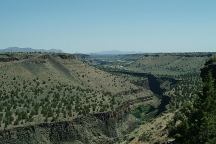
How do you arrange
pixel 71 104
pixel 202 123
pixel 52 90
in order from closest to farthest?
pixel 202 123
pixel 71 104
pixel 52 90

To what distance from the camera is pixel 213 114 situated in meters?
40.3

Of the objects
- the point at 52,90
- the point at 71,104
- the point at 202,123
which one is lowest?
the point at 71,104

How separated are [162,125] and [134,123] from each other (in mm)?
46504

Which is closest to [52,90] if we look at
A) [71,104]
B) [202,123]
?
[71,104]

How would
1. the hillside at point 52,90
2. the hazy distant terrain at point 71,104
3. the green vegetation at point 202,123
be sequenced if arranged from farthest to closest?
the hillside at point 52,90, the hazy distant terrain at point 71,104, the green vegetation at point 202,123

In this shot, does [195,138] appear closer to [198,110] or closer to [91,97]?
[198,110]

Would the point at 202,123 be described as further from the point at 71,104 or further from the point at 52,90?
the point at 52,90

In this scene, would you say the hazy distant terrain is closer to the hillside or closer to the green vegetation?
the hillside

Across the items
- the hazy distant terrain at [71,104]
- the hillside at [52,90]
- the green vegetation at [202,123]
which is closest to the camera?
the green vegetation at [202,123]

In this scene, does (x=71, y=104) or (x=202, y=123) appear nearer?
(x=202, y=123)

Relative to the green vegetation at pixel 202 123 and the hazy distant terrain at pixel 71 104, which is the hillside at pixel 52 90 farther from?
the green vegetation at pixel 202 123

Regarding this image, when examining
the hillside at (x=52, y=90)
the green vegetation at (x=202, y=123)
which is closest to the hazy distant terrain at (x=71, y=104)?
the hillside at (x=52, y=90)

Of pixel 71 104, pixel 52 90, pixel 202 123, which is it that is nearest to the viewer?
pixel 202 123

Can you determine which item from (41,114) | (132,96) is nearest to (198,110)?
(41,114)
